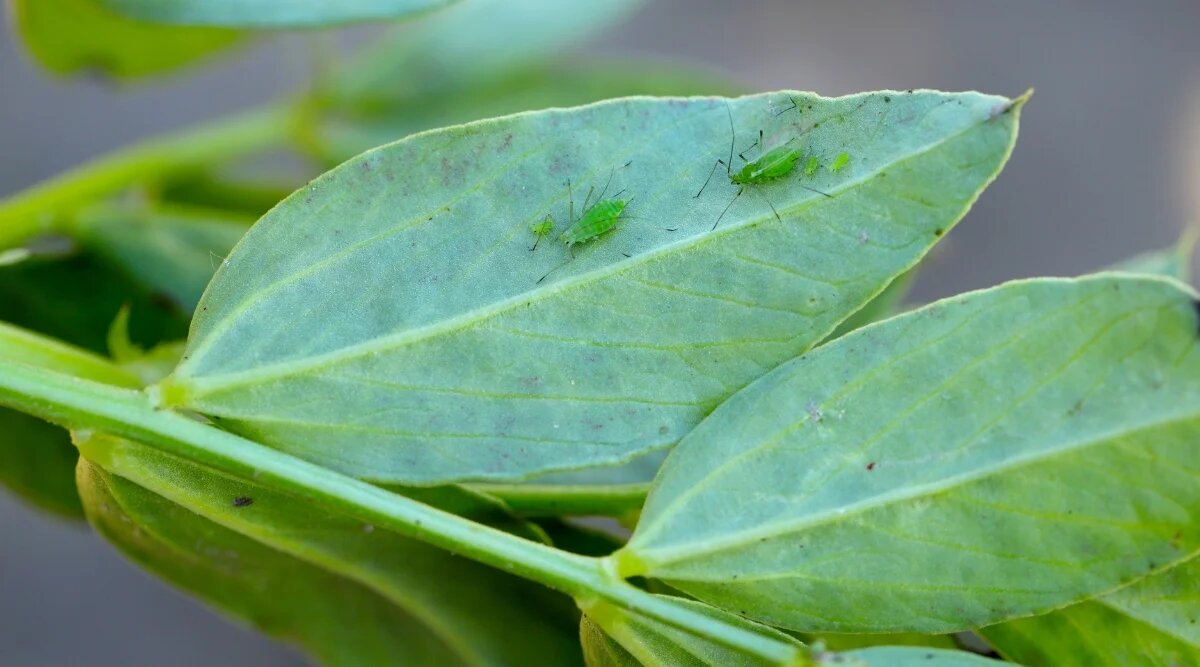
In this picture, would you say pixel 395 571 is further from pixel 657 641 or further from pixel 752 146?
pixel 752 146

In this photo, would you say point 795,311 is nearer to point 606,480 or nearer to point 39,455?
point 606,480

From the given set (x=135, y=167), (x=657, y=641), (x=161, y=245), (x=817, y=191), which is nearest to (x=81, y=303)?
(x=161, y=245)

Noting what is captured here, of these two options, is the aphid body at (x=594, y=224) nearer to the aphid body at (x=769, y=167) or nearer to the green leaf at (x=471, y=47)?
the aphid body at (x=769, y=167)

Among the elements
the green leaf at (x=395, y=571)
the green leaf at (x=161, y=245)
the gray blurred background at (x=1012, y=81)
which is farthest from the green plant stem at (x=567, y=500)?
the gray blurred background at (x=1012, y=81)

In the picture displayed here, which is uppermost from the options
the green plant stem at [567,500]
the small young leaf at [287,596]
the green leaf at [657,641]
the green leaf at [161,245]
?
the green leaf at [161,245]

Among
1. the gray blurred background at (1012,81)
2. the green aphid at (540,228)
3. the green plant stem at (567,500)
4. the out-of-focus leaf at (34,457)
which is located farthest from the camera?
the gray blurred background at (1012,81)

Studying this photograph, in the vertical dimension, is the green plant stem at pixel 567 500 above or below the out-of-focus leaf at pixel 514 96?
below
